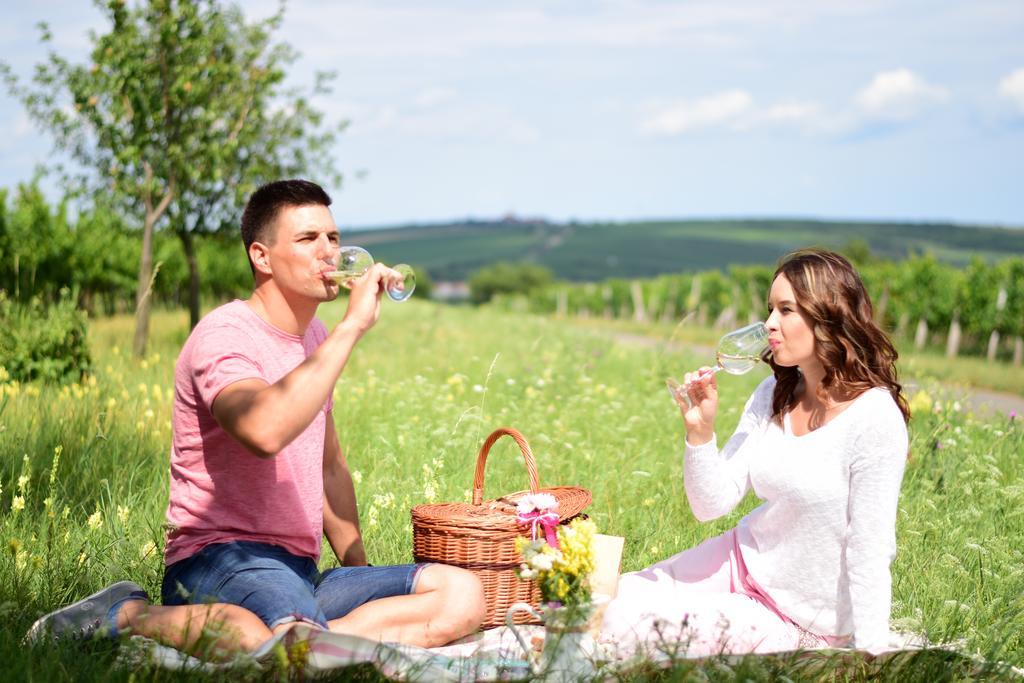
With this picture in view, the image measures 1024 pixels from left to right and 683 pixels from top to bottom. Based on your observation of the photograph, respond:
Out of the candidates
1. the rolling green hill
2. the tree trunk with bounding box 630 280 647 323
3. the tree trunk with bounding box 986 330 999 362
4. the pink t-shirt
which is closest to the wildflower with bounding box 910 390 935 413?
the pink t-shirt

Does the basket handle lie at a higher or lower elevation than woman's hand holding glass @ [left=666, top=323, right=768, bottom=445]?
lower

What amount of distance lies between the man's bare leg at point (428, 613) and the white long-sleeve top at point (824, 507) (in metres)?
0.98

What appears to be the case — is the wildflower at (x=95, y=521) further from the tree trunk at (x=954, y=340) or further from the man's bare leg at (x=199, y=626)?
the tree trunk at (x=954, y=340)

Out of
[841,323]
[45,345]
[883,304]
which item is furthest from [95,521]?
[883,304]

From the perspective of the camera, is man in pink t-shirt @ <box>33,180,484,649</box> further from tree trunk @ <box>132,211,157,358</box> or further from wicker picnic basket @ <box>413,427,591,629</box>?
tree trunk @ <box>132,211,157,358</box>

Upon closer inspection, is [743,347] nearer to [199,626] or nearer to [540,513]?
[540,513]

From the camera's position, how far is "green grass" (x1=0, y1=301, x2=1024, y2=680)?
13.4 feet

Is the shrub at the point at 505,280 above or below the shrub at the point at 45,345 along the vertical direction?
below

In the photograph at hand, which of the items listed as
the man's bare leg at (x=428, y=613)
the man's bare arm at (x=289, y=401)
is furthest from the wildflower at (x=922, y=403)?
the man's bare arm at (x=289, y=401)

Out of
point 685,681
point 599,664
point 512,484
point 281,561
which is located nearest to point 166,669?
point 281,561

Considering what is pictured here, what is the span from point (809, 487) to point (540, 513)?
1.05 m

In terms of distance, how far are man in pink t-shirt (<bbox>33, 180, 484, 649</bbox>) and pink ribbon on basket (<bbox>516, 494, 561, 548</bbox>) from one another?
32 cm

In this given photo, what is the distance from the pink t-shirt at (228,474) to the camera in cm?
365

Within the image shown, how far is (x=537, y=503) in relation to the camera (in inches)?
159
